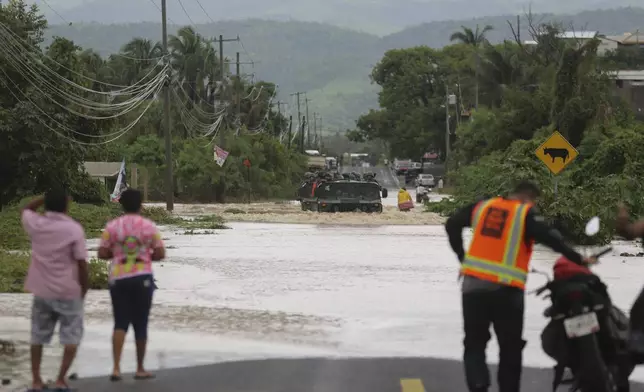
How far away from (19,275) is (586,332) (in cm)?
1192

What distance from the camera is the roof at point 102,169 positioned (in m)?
60.6

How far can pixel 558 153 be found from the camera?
29.3 metres

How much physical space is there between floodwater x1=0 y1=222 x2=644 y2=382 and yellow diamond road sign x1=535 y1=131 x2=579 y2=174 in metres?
3.04

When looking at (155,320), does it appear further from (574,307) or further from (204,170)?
(204,170)

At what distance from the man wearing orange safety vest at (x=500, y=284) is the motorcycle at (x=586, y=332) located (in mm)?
196

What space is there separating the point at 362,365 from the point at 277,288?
7130 millimetres

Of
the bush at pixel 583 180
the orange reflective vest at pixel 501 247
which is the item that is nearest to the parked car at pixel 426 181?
the bush at pixel 583 180

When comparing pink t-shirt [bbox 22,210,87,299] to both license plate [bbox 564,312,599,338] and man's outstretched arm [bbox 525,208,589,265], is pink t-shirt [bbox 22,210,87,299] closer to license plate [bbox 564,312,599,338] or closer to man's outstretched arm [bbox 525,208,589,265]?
man's outstretched arm [bbox 525,208,589,265]

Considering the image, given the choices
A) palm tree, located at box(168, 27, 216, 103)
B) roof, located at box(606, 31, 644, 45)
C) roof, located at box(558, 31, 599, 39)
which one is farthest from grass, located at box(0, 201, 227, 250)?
roof, located at box(606, 31, 644, 45)

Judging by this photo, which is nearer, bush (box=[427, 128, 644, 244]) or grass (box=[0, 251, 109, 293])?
grass (box=[0, 251, 109, 293])

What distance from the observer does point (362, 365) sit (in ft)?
35.4

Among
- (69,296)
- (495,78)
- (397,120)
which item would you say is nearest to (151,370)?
(69,296)

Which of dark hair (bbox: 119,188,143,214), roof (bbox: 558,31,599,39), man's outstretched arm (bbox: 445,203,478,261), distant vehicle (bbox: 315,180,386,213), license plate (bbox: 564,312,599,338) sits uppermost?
roof (bbox: 558,31,599,39)

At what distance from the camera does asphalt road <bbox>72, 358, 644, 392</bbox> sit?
375 inches
